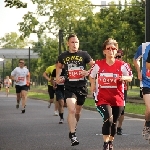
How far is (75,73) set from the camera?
35.3 ft

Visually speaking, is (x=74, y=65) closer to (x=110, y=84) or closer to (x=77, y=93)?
(x=77, y=93)

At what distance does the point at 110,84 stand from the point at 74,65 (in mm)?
2009

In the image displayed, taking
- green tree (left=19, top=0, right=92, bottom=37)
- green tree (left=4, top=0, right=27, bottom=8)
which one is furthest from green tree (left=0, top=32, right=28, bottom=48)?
green tree (left=4, top=0, right=27, bottom=8)

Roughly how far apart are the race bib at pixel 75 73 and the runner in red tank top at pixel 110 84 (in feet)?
5.85

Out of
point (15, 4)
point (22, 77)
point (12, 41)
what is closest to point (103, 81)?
point (22, 77)

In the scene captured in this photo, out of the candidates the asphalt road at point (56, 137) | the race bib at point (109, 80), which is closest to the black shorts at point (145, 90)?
the asphalt road at point (56, 137)

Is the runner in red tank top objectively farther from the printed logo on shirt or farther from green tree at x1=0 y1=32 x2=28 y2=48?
green tree at x1=0 y1=32 x2=28 y2=48

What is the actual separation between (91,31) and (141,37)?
2135cm

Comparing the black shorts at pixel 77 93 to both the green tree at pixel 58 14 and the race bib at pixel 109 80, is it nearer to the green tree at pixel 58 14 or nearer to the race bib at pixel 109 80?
the race bib at pixel 109 80

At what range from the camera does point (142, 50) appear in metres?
10.4

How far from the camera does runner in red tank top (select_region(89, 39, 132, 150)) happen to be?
8.84 metres

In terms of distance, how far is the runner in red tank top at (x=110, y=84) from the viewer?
29.0ft

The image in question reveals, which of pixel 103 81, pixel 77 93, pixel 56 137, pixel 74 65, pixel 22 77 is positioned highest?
pixel 74 65

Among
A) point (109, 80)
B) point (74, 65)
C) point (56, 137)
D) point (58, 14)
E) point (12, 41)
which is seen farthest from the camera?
point (12, 41)
